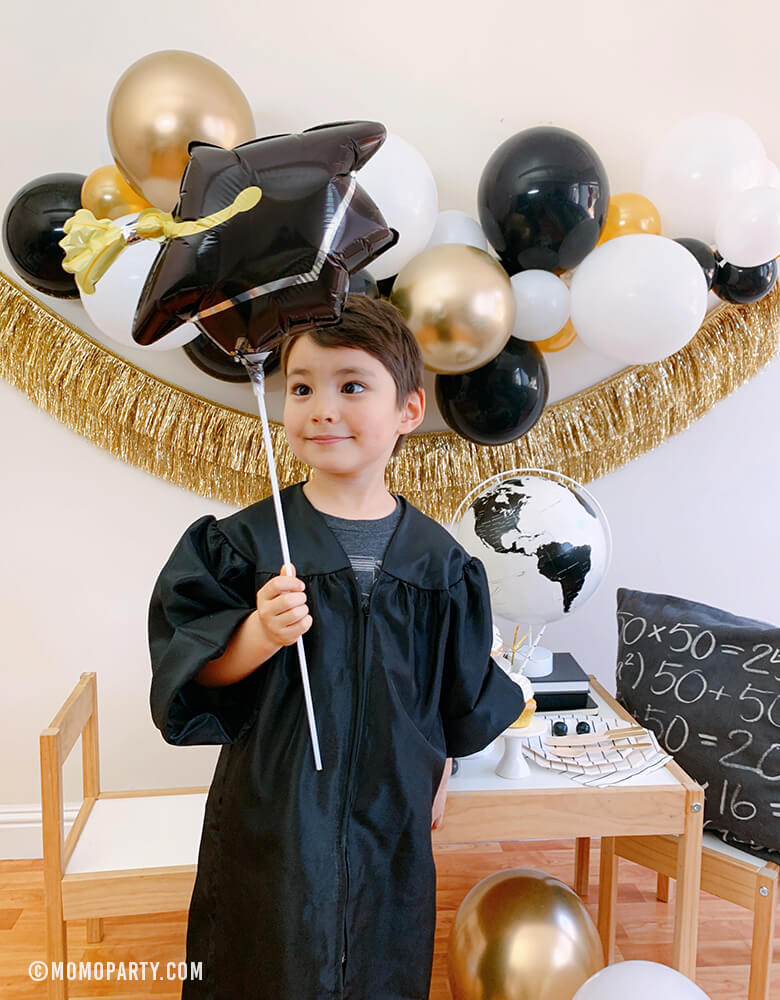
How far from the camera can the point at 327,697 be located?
37.9 inches

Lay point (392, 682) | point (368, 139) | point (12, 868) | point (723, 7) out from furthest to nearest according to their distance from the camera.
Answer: point (12, 868) < point (723, 7) < point (392, 682) < point (368, 139)

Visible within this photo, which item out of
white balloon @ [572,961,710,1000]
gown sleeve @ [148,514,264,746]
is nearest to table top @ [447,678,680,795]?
white balloon @ [572,961,710,1000]

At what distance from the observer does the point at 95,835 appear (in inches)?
51.0

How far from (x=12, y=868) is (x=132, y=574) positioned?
70cm

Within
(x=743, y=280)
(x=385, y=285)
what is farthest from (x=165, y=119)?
(x=743, y=280)

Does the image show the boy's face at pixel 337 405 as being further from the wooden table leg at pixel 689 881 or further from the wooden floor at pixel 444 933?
the wooden floor at pixel 444 933

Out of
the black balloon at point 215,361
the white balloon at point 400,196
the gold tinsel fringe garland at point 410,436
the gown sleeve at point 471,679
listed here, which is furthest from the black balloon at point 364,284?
the gown sleeve at point 471,679

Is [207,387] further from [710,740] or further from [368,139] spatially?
[710,740]

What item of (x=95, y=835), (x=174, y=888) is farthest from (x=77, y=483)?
(x=174, y=888)

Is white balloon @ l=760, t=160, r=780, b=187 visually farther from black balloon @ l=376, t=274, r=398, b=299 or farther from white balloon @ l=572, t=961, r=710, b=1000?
white balloon @ l=572, t=961, r=710, b=1000

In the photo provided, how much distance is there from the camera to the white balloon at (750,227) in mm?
1300

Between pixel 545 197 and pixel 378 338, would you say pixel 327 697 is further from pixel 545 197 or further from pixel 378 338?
pixel 545 197

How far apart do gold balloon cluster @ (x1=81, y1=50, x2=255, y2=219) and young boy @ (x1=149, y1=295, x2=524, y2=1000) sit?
0.44m

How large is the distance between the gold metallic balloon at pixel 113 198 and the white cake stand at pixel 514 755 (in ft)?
3.38
